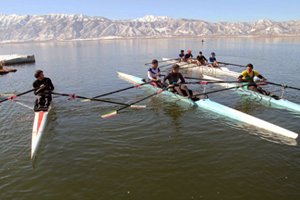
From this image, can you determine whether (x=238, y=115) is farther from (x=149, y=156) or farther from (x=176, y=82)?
(x=149, y=156)

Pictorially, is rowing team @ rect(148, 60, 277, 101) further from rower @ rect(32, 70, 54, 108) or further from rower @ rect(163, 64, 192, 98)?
rower @ rect(32, 70, 54, 108)

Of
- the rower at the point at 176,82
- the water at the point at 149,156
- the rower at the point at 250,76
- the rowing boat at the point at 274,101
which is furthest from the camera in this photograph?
the rower at the point at 250,76

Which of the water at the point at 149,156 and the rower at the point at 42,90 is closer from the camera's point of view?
the water at the point at 149,156

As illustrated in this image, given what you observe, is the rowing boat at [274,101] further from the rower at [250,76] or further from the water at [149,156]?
the water at [149,156]

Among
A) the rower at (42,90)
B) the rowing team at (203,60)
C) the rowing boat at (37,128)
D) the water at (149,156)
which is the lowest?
the water at (149,156)

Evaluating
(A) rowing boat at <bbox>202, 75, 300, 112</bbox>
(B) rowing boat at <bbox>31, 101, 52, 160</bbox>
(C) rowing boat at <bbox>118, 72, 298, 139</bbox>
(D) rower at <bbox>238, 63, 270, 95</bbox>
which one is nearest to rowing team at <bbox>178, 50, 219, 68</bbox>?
(A) rowing boat at <bbox>202, 75, 300, 112</bbox>

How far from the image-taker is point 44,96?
1112cm

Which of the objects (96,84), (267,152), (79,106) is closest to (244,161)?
(267,152)

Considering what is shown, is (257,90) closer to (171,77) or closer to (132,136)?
(171,77)

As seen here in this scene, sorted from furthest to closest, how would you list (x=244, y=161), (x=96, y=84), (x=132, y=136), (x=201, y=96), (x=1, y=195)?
(x=96, y=84) → (x=201, y=96) → (x=132, y=136) → (x=244, y=161) → (x=1, y=195)

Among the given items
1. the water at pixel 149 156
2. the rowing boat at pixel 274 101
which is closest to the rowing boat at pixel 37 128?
the water at pixel 149 156

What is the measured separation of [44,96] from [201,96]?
27.3ft

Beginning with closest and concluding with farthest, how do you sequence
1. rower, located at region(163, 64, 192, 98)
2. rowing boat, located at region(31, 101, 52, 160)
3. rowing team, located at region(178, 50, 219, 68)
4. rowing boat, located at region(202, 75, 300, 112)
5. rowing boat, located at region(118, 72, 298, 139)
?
rowing boat, located at region(31, 101, 52, 160) → rowing boat, located at region(118, 72, 298, 139) → rowing boat, located at region(202, 75, 300, 112) → rower, located at region(163, 64, 192, 98) → rowing team, located at region(178, 50, 219, 68)

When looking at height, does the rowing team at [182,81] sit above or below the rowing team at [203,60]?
below
